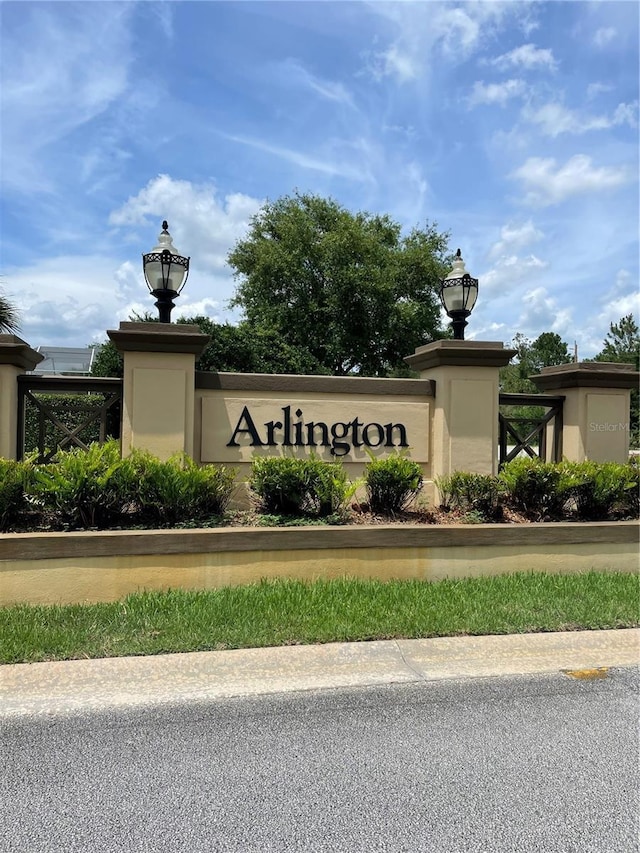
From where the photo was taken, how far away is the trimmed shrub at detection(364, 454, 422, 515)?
6633 mm

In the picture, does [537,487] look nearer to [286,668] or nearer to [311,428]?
[311,428]

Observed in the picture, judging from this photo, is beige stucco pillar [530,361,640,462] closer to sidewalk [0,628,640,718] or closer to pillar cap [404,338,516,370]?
pillar cap [404,338,516,370]

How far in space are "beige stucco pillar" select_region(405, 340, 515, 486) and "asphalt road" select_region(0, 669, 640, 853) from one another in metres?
4.03

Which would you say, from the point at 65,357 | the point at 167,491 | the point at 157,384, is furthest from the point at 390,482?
the point at 65,357

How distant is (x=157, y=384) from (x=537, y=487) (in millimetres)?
4326

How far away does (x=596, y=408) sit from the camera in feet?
28.5

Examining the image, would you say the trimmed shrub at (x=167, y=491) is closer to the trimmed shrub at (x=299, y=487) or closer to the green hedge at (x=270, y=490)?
the green hedge at (x=270, y=490)

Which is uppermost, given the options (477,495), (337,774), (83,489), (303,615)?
(83,489)

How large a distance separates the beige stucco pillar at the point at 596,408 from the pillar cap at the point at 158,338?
199 inches

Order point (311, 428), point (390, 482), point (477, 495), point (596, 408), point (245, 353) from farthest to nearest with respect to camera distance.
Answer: point (245, 353) → point (596, 408) → point (311, 428) → point (477, 495) → point (390, 482)

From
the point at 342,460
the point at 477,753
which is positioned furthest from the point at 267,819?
the point at 342,460

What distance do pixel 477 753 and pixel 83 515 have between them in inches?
156

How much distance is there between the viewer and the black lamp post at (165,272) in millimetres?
7207

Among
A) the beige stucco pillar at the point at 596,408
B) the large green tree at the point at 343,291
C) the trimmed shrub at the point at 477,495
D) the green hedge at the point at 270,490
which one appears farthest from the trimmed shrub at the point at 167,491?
the large green tree at the point at 343,291
